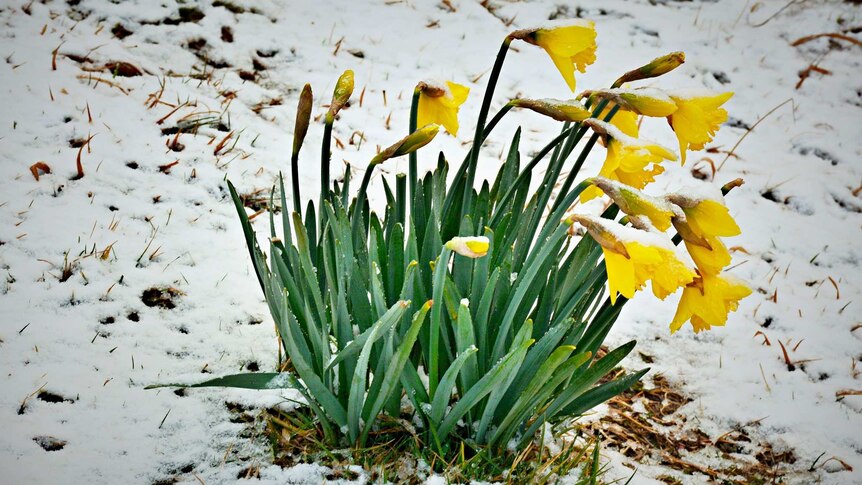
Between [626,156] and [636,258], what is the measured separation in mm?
339

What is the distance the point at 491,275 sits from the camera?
1.71 meters

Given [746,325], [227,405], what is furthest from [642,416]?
[227,405]

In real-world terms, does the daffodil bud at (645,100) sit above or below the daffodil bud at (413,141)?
above

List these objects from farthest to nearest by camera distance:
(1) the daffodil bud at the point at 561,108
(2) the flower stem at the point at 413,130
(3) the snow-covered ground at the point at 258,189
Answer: (3) the snow-covered ground at the point at 258,189 < (2) the flower stem at the point at 413,130 < (1) the daffodil bud at the point at 561,108

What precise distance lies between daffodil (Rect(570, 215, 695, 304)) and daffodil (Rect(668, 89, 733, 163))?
0.99 feet

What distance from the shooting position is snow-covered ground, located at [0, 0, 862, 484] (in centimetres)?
191

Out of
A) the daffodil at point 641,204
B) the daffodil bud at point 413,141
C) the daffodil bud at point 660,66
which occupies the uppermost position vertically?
the daffodil bud at point 660,66

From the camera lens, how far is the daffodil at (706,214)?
1.51 m

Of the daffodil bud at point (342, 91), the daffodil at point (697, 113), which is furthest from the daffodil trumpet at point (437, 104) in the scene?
the daffodil at point (697, 113)

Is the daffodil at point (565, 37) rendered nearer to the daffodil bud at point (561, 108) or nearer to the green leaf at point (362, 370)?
the daffodil bud at point (561, 108)

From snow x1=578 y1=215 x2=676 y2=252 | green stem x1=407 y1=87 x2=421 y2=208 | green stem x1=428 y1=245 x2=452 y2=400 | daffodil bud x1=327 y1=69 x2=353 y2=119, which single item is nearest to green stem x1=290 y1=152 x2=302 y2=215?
daffodil bud x1=327 y1=69 x2=353 y2=119

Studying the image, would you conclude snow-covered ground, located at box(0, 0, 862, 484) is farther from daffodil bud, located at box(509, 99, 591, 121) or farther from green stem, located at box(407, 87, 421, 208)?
daffodil bud, located at box(509, 99, 591, 121)

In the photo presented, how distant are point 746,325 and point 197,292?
1.98 m

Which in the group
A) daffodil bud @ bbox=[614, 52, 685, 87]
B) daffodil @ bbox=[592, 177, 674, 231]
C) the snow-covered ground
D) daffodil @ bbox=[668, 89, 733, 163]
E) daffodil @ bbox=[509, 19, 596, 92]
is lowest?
the snow-covered ground
